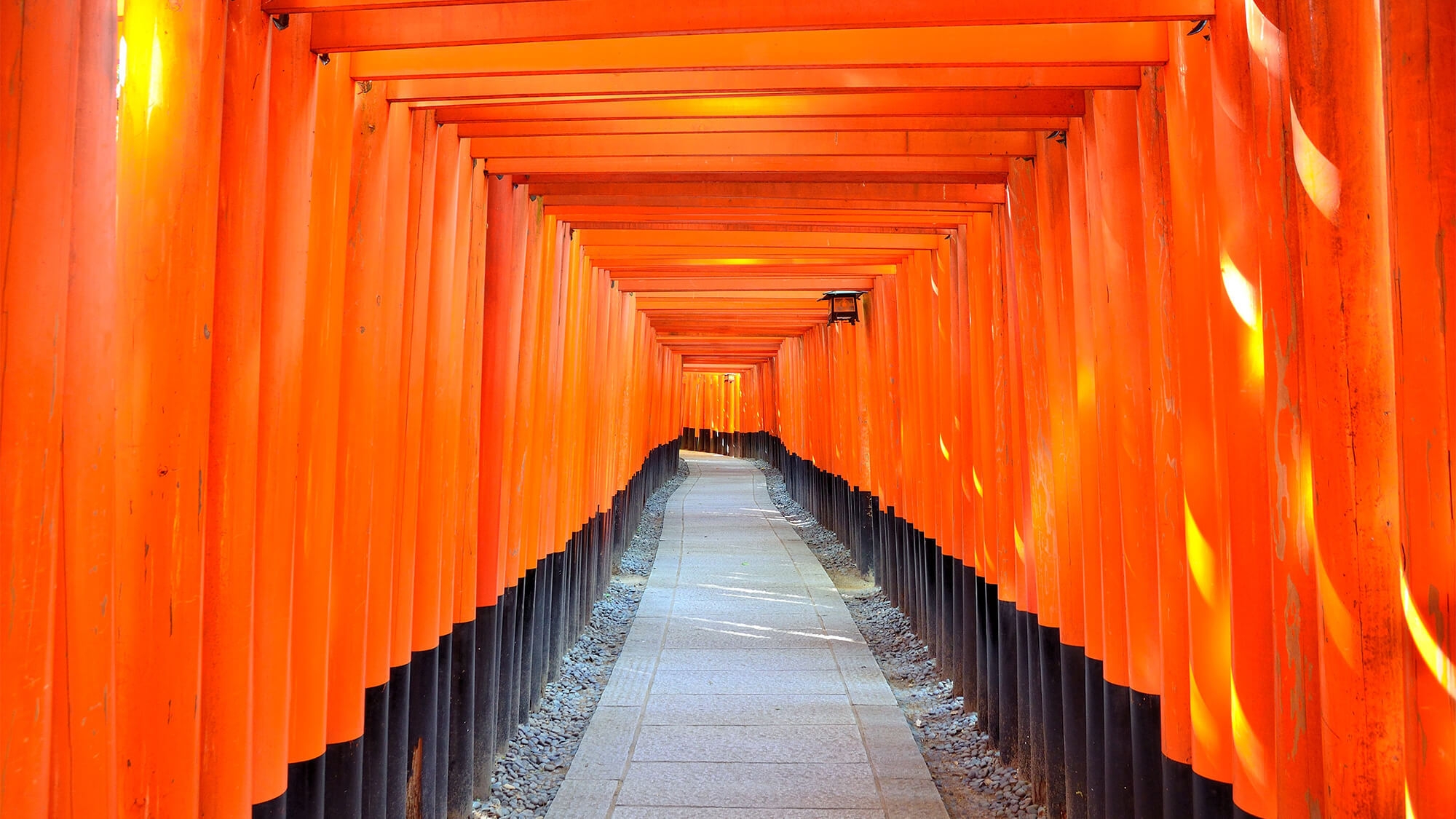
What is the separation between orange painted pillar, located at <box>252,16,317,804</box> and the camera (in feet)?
8.89

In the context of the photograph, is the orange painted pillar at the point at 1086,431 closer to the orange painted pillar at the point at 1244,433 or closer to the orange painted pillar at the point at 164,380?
the orange painted pillar at the point at 1244,433

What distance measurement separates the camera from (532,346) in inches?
243

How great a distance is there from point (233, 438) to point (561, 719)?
4.51 meters

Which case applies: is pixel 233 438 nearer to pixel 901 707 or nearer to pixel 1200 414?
pixel 1200 414

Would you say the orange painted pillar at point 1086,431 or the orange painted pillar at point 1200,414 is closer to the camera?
the orange painted pillar at point 1200,414

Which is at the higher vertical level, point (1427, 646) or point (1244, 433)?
point (1244, 433)

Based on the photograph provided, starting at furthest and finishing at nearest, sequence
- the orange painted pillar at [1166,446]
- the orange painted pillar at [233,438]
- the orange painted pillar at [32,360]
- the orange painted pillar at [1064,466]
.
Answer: the orange painted pillar at [1064,466] < the orange painted pillar at [1166,446] < the orange painted pillar at [233,438] < the orange painted pillar at [32,360]

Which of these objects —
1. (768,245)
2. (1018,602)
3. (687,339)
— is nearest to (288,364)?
(1018,602)

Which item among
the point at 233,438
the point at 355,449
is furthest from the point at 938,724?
the point at 233,438

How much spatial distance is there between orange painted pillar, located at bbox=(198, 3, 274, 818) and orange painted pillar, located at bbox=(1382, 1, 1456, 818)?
2749 mm

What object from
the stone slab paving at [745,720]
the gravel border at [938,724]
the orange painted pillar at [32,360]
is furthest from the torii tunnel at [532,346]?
the stone slab paving at [745,720]

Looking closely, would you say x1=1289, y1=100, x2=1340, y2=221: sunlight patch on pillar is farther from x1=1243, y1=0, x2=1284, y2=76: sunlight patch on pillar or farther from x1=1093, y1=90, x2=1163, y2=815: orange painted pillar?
x1=1093, y1=90, x2=1163, y2=815: orange painted pillar

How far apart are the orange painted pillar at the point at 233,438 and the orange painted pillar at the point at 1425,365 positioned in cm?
275

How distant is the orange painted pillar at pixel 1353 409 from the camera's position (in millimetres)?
2119
